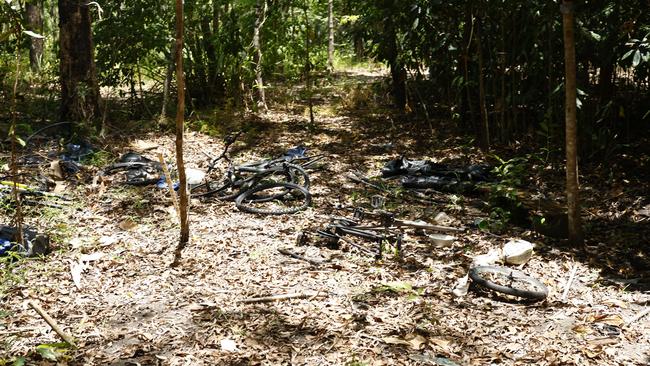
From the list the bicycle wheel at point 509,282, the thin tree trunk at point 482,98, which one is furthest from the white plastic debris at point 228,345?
the thin tree trunk at point 482,98

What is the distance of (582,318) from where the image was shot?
3871mm

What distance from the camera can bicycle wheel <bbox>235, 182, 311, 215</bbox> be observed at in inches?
235

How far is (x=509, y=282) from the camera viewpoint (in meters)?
4.36

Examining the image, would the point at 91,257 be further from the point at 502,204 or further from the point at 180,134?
the point at 502,204

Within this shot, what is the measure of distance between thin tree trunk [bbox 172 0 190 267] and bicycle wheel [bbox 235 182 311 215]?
1144 mm

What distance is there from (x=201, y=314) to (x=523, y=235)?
3141mm

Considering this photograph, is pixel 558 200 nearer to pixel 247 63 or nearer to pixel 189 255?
pixel 189 255

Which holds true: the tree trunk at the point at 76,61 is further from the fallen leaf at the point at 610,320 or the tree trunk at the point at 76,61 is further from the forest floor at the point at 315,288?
the fallen leaf at the point at 610,320

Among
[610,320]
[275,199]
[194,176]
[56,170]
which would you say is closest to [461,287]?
[610,320]

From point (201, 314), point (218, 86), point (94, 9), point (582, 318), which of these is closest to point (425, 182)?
point (582, 318)

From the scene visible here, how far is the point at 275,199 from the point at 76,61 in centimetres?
439

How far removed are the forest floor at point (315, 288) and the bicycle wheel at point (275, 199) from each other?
0.56 feet

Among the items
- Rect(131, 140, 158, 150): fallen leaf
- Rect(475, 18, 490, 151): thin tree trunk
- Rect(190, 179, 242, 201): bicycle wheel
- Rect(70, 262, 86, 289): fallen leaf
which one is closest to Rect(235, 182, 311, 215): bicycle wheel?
Rect(190, 179, 242, 201): bicycle wheel

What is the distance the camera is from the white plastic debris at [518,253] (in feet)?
15.4
